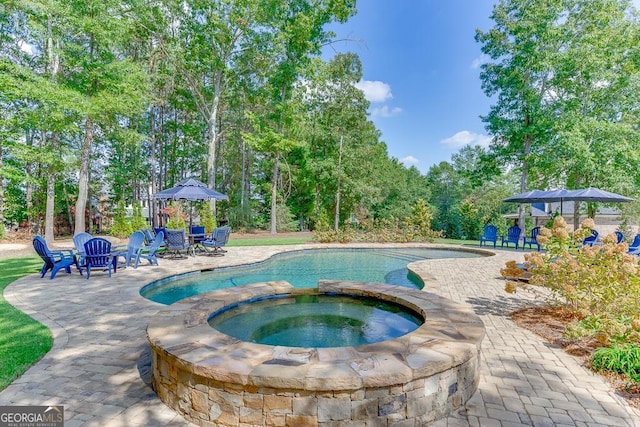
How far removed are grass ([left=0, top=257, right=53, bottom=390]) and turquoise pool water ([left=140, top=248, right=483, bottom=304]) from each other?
191cm

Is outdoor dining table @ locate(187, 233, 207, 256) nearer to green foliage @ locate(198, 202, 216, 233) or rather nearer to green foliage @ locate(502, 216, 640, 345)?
green foliage @ locate(198, 202, 216, 233)

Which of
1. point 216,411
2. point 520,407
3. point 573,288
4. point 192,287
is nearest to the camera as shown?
→ point 216,411

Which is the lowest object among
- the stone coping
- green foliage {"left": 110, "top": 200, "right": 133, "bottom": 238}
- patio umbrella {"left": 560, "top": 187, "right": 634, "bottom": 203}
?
the stone coping

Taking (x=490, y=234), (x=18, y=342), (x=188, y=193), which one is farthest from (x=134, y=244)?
(x=490, y=234)

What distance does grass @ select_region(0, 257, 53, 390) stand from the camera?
115 inches

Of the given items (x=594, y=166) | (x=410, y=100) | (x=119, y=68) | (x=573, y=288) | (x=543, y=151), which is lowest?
(x=573, y=288)

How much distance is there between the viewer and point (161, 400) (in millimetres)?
2541

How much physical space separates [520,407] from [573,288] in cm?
246

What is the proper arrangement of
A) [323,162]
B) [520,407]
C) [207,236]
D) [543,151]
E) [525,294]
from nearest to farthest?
1. [520,407]
2. [525,294]
3. [207,236]
4. [543,151]
5. [323,162]

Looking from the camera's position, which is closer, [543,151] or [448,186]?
[543,151]

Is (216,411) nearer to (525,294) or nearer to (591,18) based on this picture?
(525,294)

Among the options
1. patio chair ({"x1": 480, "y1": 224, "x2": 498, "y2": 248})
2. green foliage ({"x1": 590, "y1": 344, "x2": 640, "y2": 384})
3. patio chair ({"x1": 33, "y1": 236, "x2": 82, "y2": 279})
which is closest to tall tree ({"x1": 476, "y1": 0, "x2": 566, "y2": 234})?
patio chair ({"x1": 480, "y1": 224, "x2": 498, "y2": 248})

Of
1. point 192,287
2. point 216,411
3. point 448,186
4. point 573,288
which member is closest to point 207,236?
point 192,287

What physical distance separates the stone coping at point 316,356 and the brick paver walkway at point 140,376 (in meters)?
0.41
